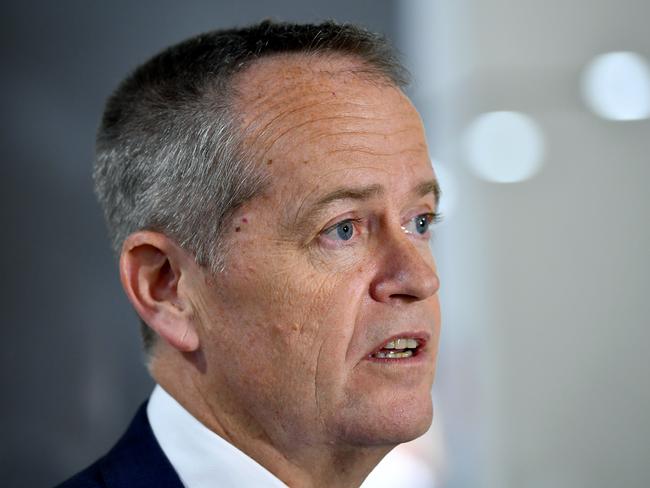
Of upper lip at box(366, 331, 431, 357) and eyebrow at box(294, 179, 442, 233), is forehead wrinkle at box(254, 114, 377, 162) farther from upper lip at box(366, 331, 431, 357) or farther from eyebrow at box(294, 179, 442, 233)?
upper lip at box(366, 331, 431, 357)

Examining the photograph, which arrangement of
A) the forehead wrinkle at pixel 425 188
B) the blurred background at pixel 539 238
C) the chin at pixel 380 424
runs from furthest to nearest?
the blurred background at pixel 539 238, the forehead wrinkle at pixel 425 188, the chin at pixel 380 424

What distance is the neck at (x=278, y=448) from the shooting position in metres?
1.33

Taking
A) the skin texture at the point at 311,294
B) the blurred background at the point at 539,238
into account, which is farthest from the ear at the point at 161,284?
the blurred background at the point at 539,238

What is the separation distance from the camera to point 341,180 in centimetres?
129

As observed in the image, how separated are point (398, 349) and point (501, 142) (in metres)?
1.14

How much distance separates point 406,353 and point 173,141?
0.55 meters

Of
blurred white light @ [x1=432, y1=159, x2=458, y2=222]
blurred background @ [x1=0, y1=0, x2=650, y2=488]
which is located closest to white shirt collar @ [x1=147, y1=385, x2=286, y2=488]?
blurred background @ [x1=0, y1=0, x2=650, y2=488]

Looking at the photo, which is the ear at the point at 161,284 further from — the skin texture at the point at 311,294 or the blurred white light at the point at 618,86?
the blurred white light at the point at 618,86

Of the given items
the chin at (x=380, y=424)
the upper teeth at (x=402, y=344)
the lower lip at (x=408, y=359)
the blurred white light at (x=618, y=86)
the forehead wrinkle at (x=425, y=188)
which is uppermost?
the blurred white light at (x=618, y=86)

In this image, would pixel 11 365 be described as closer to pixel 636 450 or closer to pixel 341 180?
pixel 341 180

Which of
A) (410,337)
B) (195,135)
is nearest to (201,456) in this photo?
(410,337)

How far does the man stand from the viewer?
1284 mm

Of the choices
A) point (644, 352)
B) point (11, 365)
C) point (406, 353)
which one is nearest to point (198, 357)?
point (406, 353)

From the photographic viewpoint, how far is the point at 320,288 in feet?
4.20
